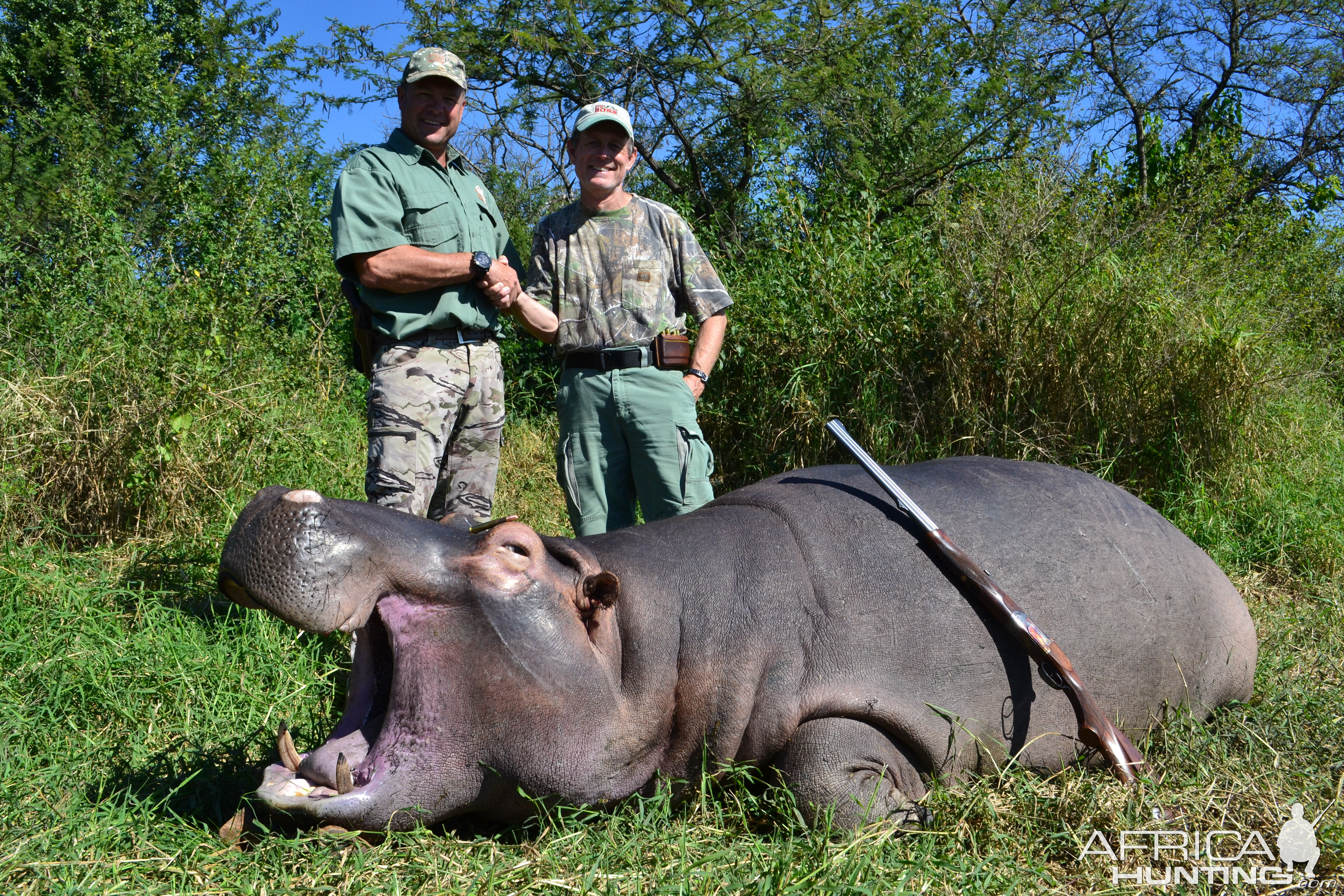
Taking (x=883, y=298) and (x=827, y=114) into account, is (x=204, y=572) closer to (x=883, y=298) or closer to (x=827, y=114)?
(x=883, y=298)

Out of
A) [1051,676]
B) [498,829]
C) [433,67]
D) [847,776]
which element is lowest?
[498,829]

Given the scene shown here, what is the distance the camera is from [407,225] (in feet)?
13.3

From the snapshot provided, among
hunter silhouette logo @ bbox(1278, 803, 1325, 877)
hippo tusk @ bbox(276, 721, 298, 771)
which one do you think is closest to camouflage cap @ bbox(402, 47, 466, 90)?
hippo tusk @ bbox(276, 721, 298, 771)

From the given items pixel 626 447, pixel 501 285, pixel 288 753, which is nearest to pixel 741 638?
pixel 288 753

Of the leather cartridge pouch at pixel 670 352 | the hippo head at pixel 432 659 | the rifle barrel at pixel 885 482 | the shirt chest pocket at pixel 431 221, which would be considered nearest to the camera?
the hippo head at pixel 432 659

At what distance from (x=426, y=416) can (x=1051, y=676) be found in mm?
2476

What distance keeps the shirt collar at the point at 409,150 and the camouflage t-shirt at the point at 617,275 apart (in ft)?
1.83

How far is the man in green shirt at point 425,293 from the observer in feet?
13.0

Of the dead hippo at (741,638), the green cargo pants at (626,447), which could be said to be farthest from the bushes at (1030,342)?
the dead hippo at (741,638)

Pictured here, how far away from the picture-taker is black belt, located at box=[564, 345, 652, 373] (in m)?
4.26

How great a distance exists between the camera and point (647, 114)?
35.4 ft

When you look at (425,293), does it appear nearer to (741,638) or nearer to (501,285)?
(501,285)

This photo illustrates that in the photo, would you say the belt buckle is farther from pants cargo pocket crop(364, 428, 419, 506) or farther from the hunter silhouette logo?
the hunter silhouette logo

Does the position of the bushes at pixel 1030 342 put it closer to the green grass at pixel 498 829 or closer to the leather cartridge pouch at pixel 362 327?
the green grass at pixel 498 829
